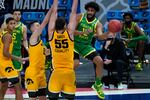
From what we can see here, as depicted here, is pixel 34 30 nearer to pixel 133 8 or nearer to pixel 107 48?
pixel 107 48

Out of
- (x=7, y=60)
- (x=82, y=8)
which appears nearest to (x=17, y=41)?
(x=7, y=60)

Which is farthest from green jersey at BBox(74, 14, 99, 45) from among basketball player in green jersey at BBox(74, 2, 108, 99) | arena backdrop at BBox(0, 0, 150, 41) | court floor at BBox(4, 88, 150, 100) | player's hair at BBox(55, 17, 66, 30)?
arena backdrop at BBox(0, 0, 150, 41)

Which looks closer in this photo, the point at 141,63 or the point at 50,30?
the point at 50,30

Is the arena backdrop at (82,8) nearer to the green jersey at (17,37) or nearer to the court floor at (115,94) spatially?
the court floor at (115,94)

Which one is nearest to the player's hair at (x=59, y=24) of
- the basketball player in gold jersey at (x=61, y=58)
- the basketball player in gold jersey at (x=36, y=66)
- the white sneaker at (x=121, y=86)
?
the basketball player in gold jersey at (x=61, y=58)

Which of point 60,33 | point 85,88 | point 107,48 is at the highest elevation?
point 60,33

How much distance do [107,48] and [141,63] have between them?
158cm

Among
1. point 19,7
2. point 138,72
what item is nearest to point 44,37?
point 19,7

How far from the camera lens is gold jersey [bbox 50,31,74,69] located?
8648mm

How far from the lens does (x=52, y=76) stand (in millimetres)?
8719

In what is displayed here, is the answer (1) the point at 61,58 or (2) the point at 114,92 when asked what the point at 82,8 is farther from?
(1) the point at 61,58

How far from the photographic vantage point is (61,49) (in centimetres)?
866

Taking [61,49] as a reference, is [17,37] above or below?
below

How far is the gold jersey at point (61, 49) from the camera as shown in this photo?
865 centimetres
